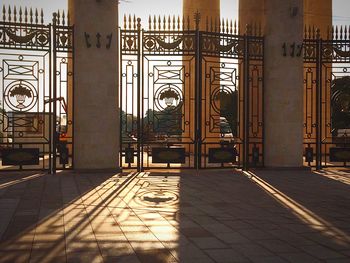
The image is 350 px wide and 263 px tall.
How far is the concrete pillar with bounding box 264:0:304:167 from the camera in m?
Answer: 15.4

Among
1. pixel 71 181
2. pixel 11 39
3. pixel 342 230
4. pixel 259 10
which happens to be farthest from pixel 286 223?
pixel 259 10

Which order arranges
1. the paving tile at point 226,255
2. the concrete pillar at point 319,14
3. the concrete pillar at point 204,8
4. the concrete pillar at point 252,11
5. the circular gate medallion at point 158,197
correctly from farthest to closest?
the concrete pillar at point 319,14 → the concrete pillar at point 204,8 → the concrete pillar at point 252,11 → the circular gate medallion at point 158,197 → the paving tile at point 226,255

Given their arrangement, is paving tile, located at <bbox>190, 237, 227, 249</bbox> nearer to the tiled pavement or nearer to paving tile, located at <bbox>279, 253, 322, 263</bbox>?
the tiled pavement

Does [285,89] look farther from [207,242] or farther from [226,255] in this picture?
[226,255]

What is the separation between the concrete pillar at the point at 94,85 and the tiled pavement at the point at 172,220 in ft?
4.90

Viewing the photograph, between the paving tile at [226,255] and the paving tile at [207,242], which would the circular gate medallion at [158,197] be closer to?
the paving tile at [207,242]

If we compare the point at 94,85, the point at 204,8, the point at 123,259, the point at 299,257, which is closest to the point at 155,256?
the point at 123,259

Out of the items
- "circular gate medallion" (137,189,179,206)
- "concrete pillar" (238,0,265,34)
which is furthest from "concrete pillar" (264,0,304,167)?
"circular gate medallion" (137,189,179,206)

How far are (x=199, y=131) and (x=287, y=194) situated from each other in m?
5.07

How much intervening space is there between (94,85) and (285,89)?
6.54 metres

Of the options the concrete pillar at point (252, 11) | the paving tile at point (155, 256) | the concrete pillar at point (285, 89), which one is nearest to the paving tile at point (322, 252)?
the paving tile at point (155, 256)

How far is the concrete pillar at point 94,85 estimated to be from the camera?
13867mm

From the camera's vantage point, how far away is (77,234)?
629 cm

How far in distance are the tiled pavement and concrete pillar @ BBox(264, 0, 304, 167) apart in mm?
2990
